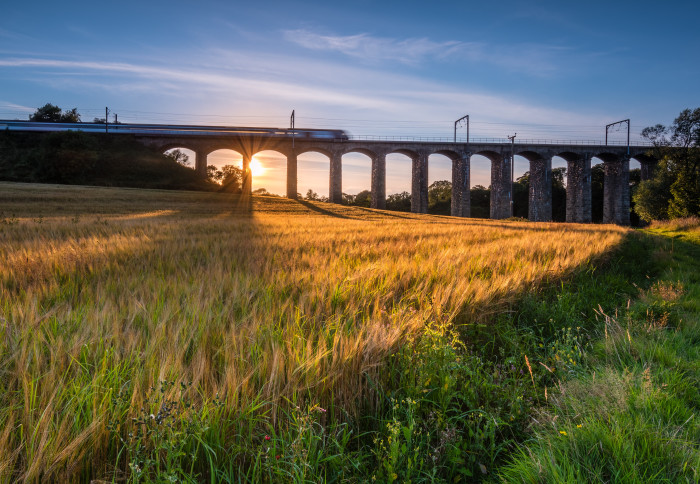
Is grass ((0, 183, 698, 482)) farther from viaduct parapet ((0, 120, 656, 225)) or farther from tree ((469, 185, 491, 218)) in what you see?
tree ((469, 185, 491, 218))

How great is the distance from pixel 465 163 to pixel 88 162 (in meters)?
52.3

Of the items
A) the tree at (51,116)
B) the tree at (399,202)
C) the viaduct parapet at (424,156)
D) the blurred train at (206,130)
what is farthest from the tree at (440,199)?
the tree at (51,116)

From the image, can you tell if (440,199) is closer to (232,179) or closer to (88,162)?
(232,179)

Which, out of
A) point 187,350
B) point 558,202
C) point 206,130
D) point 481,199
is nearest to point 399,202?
point 481,199

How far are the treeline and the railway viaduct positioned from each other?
4.46m

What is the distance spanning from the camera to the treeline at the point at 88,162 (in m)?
39.8

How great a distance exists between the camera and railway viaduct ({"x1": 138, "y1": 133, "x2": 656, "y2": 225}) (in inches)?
2041

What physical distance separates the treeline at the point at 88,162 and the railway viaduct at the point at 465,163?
4.46m

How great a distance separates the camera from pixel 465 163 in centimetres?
5422

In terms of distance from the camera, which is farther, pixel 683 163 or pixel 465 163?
pixel 465 163

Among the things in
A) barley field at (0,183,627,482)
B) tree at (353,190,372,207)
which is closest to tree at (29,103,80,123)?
tree at (353,190,372,207)

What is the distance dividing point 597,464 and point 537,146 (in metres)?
64.4

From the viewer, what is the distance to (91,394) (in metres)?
1.05

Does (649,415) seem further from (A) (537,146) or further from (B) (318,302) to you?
(A) (537,146)
